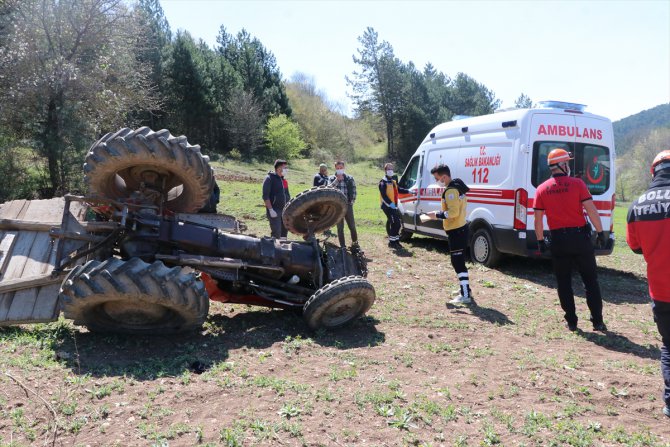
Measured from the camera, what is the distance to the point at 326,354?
466cm

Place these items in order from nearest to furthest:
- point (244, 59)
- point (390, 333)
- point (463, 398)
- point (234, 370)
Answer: point (463, 398), point (234, 370), point (390, 333), point (244, 59)

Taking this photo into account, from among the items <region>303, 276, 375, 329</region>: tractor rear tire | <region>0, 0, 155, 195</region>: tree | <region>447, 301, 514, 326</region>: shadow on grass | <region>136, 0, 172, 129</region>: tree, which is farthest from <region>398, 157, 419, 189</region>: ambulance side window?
<region>136, 0, 172, 129</region>: tree

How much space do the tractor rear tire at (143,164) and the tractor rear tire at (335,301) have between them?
63.0 inches

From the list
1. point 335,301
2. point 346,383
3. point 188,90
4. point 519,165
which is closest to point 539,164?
point 519,165

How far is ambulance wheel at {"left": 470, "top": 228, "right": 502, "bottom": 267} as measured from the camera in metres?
8.63

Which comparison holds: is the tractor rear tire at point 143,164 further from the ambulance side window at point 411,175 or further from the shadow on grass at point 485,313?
the ambulance side window at point 411,175

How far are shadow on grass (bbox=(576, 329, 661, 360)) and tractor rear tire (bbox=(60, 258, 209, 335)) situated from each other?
404cm

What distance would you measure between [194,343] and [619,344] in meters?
4.34

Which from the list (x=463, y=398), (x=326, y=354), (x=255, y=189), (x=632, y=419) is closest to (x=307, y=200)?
(x=326, y=354)

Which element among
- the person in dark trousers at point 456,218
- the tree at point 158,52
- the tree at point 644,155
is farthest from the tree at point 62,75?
the tree at point 644,155

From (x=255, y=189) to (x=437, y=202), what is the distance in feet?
39.5

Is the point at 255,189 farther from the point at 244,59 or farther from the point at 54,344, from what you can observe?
the point at 244,59

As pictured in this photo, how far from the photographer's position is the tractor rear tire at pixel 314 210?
5637 mm

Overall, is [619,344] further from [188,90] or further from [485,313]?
[188,90]
